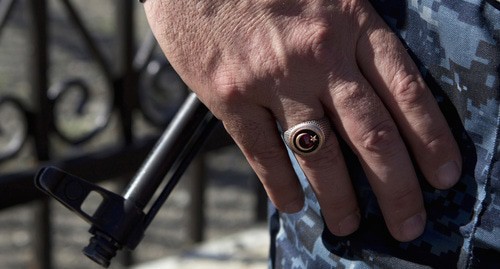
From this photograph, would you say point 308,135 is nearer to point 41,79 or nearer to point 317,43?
point 317,43

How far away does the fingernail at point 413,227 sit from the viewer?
4.66 ft

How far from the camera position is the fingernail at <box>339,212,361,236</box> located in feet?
4.80

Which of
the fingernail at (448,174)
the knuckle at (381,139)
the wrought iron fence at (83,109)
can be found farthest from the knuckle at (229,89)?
the wrought iron fence at (83,109)

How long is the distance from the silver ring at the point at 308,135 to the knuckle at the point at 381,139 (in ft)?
0.17

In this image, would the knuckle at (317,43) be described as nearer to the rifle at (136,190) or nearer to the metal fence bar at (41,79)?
the rifle at (136,190)

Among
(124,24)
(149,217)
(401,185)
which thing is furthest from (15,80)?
(401,185)

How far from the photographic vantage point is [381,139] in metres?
1.38

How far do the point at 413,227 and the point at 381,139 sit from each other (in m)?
0.13

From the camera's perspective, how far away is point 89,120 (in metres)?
4.78

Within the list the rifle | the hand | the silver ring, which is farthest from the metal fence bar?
the silver ring

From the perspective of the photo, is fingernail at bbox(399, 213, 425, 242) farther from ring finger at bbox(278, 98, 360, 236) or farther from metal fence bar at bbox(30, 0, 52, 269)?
metal fence bar at bbox(30, 0, 52, 269)

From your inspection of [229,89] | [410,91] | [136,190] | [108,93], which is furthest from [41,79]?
[410,91]

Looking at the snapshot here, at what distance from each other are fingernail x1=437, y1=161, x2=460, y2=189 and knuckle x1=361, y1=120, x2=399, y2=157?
67 mm

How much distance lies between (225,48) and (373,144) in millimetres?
225
